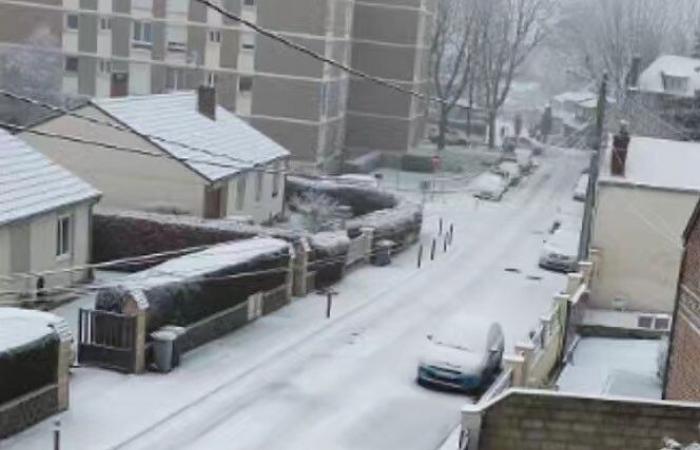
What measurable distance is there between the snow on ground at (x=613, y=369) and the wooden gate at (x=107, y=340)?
28.1 ft

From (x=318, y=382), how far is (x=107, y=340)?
14.4ft

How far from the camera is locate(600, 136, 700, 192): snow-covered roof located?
28766 mm

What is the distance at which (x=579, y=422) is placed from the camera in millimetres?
14641

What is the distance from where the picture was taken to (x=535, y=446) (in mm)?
14984

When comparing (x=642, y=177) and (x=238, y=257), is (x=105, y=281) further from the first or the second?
(x=642, y=177)

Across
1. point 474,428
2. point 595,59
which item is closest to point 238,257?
point 474,428

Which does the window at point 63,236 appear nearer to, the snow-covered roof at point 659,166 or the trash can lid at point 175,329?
the trash can lid at point 175,329

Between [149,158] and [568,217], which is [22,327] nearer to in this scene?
[149,158]

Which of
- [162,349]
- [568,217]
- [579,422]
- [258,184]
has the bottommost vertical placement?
[568,217]

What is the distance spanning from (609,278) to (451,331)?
781 centimetres

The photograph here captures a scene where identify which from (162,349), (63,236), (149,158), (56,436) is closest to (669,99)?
(149,158)

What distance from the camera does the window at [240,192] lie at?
3597 centimetres

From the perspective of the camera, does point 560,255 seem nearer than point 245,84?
Yes

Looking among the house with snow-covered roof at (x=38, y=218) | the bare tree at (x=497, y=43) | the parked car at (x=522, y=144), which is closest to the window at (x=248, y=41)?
the bare tree at (x=497, y=43)
